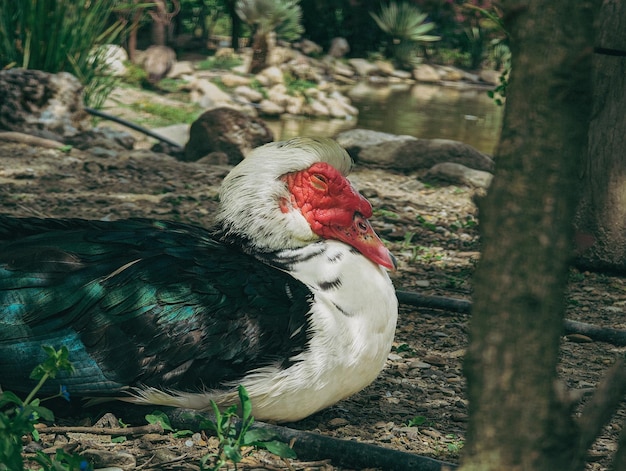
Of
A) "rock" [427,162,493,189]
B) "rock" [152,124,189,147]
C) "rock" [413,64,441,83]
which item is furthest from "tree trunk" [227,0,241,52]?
"rock" [427,162,493,189]

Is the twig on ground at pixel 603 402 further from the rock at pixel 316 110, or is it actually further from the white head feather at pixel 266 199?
the rock at pixel 316 110

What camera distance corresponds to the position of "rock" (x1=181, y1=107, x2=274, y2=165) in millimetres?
8422

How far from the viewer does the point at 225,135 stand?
8422 millimetres

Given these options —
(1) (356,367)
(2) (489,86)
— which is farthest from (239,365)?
(2) (489,86)

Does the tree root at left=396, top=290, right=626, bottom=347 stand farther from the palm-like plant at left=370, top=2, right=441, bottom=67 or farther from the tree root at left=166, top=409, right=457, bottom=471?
the palm-like plant at left=370, top=2, right=441, bottom=67

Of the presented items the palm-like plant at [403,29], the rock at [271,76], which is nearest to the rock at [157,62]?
the rock at [271,76]

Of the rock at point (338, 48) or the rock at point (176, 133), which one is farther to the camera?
the rock at point (338, 48)

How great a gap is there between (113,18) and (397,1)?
37.0 ft

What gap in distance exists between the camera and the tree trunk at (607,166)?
529cm

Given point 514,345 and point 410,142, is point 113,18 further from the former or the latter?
point 514,345

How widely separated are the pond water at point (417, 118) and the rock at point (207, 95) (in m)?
1.19

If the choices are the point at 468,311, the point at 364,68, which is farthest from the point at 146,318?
the point at 364,68

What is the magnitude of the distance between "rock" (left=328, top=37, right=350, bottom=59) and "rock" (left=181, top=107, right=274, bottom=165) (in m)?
15.3

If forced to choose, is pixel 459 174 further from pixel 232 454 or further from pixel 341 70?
pixel 341 70
